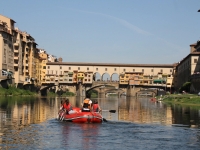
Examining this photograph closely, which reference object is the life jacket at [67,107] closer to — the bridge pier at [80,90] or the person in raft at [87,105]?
the person in raft at [87,105]

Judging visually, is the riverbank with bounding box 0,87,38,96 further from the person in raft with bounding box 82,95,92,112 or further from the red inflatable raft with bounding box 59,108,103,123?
the red inflatable raft with bounding box 59,108,103,123

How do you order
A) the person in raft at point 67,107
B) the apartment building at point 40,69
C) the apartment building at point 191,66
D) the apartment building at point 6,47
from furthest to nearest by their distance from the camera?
the apartment building at point 40,69, the apartment building at point 191,66, the apartment building at point 6,47, the person in raft at point 67,107

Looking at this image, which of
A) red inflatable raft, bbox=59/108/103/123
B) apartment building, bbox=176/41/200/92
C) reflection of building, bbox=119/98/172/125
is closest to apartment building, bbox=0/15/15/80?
apartment building, bbox=176/41/200/92

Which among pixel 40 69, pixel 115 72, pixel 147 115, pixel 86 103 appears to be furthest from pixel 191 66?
pixel 86 103

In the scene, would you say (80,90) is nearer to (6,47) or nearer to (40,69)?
(40,69)

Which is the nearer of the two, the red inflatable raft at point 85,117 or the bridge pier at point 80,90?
the red inflatable raft at point 85,117

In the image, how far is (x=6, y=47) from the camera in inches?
4161

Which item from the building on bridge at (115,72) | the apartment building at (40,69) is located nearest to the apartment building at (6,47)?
the apartment building at (40,69)

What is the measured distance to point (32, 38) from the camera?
130 m

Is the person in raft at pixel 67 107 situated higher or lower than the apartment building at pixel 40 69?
lower

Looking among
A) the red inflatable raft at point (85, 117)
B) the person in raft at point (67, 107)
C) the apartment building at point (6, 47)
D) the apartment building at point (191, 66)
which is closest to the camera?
the red inflatable raft at point (85, 117)

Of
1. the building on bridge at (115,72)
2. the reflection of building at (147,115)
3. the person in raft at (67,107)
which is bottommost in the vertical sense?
the reflection of building at (147,115)

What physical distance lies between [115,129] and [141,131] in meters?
1.77

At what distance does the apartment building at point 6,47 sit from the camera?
337 ft
